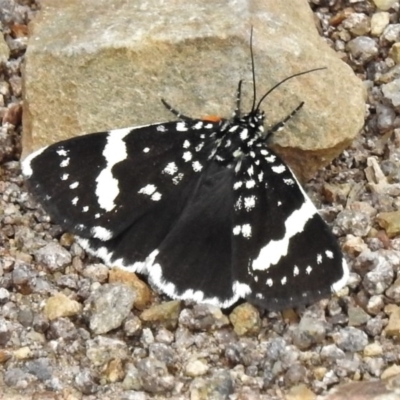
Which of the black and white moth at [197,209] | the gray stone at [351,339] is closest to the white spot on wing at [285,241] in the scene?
the black and white moth at [197,209]

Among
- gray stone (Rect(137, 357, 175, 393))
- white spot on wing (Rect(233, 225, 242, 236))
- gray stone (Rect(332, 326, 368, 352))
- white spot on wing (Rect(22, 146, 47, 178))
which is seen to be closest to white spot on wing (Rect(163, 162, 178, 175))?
white spot on wing (Rect(233, 225, 242, 236))

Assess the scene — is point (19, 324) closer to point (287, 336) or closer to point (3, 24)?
point (287, 336)

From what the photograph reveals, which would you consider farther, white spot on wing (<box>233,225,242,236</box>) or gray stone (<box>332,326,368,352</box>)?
white spot on wing (<box>233,225,242,236</box>)

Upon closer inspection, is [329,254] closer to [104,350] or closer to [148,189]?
[148,189]

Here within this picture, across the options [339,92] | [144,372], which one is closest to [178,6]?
[339,92]

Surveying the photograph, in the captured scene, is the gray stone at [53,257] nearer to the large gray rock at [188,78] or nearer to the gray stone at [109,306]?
the gray stone at [109,306]

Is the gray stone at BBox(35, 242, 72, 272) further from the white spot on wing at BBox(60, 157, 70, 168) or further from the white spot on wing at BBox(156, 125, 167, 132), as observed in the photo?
the white spot on wing at BBox(156, 125, 167, 132)

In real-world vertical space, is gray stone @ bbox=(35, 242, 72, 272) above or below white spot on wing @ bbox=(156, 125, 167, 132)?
below
